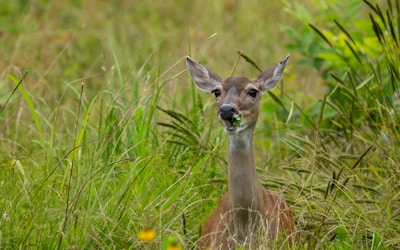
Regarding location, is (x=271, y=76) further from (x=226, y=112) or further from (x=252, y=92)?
(x=226, y=112)

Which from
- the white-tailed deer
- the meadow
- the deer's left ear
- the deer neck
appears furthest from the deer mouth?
the deer's left ear

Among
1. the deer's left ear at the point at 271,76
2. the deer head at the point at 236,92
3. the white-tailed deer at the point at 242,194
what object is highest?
the deer's left ear at the point at 271,76

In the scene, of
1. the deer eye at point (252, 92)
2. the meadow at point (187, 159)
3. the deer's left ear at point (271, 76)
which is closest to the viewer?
the meadow at point (187, 159)

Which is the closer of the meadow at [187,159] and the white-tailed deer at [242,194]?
the meadow at [187,159]

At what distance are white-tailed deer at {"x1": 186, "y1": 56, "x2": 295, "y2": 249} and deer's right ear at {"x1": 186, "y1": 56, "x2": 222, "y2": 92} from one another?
0.54 ft

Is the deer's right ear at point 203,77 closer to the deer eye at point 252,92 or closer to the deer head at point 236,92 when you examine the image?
the deer head at point 236,92

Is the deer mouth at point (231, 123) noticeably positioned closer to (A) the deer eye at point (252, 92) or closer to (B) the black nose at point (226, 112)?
(B) the black nose at point (226, 112)

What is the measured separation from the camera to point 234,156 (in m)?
5.72

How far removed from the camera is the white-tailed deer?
5602 mm

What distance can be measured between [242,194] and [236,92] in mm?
531

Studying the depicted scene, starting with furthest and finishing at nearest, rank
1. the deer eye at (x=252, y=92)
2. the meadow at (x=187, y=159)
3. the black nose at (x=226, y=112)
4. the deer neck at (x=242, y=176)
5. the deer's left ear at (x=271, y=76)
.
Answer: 1. the deer's left ear at (x=271, y=76)
2. the deer eye at (x=252, y=92)
3. the deer neck at (x=242, y=176)
4. the black nose at (x=226, y=112)
5. the meadow at (x=187, y=159)

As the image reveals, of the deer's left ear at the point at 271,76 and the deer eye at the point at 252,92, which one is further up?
the deer's left ear at the point at 271,76

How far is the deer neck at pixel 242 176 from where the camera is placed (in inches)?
223

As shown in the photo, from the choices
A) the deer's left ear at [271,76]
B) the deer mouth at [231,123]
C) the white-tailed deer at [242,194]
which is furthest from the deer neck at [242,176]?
the deer's left ear at [271,76]
